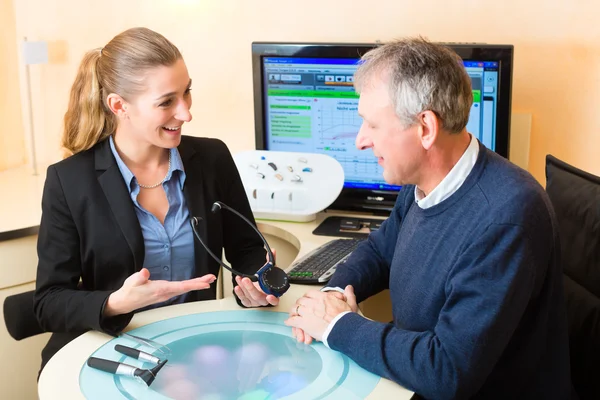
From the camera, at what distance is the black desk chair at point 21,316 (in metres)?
1.74

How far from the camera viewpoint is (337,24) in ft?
8.27

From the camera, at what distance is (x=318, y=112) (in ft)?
7.97

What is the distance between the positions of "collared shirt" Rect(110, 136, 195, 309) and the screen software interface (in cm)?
67

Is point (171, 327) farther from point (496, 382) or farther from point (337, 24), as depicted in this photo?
point (337, 24)

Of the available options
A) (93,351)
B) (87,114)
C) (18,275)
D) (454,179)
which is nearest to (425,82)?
(454,179)

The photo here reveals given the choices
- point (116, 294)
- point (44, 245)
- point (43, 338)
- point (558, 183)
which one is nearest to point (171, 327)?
point (116, 294)

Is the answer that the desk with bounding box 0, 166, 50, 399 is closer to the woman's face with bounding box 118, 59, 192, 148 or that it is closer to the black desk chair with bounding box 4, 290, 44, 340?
the black desk chair with bounding box 4, 290, 44, 340

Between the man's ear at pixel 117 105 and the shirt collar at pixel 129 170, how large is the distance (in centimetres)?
7

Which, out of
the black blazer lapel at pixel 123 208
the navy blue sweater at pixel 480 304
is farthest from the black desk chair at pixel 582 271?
the black blazer lapel at pixel 123 208

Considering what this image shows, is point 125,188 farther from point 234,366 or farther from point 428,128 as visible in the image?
point 428,128

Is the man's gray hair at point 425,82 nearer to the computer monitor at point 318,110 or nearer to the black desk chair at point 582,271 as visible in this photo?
the black desk chair at point 582,271

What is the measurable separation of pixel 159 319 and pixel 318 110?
42.9 inches

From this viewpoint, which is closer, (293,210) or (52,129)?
(293,210)

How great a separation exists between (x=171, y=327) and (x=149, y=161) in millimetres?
516
